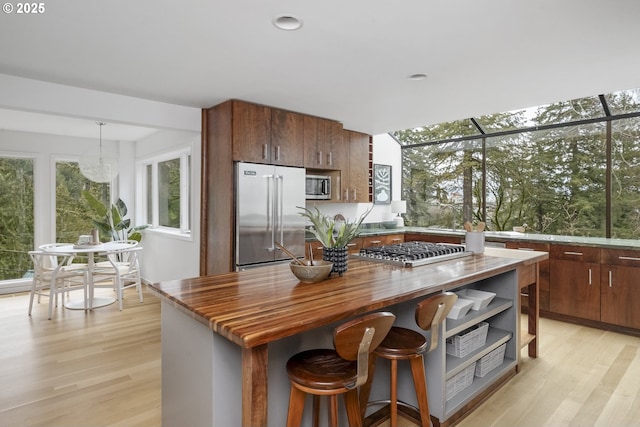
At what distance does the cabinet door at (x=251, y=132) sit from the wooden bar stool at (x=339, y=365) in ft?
8.21

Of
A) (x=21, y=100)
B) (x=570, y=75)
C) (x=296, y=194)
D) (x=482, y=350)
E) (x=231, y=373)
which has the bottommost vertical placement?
(x=482, y=350)

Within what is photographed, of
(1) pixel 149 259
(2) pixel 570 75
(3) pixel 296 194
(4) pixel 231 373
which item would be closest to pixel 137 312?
(1) pixel 149 259

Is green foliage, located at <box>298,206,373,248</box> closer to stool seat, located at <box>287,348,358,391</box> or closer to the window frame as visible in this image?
stool seat, located at <box>287,348,358,391</box>

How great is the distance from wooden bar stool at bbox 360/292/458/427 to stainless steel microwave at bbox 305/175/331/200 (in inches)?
109

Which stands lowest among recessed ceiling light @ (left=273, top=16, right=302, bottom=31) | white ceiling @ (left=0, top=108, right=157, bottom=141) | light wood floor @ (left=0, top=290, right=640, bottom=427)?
light wood floor @ (left=0, top=290, right=640, bottom=427)

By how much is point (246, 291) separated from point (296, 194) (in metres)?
2.51

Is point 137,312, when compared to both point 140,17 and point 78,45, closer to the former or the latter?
point 78,45

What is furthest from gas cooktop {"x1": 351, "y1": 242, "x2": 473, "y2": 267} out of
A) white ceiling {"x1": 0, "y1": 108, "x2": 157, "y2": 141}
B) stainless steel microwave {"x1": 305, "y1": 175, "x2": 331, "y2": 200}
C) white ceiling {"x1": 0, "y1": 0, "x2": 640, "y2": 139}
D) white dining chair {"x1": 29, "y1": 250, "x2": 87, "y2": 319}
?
white dining chair {"x1": 29, "y1": 250, "x2": 87, "y2": 319}

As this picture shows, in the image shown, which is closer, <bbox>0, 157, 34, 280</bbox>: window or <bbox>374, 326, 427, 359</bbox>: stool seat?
<bbox>374, 326, 427, 359</bbox>: stool seat

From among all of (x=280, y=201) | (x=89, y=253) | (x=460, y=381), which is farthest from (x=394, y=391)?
(x=89, y=253)

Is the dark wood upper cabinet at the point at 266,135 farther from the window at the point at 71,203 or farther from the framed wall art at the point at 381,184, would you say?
the window at the point at 71,203

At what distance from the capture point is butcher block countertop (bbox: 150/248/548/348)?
1.29 meters

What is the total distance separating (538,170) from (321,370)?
4.60m

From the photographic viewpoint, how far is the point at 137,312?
4230mm
